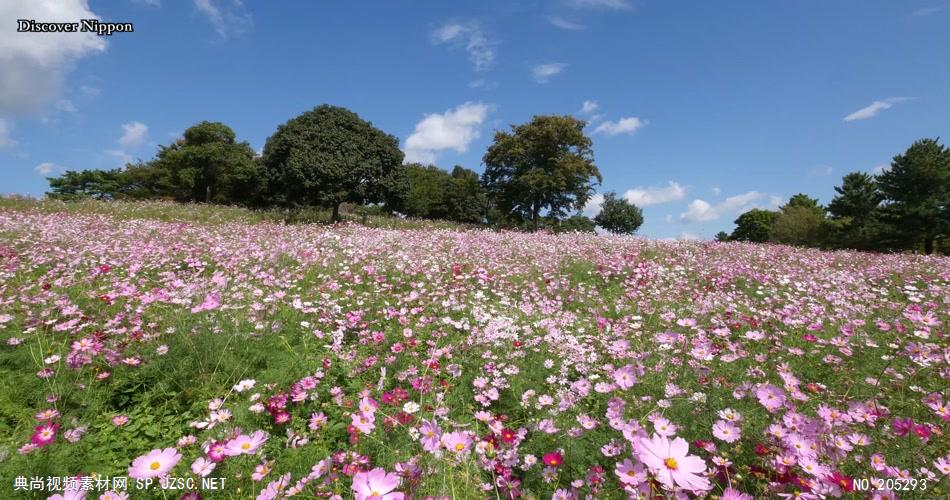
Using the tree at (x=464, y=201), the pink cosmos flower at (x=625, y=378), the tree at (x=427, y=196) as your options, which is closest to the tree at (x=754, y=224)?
the tree at (x=464, y=201)

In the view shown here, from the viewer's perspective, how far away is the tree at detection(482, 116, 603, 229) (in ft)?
87.1

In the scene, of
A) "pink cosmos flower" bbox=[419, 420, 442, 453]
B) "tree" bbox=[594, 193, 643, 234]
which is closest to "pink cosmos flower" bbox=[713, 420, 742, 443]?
"pink cosmos flower" bbox=[419, 420, 442, 453]

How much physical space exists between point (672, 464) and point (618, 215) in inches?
2628

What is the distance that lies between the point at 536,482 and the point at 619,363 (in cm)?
150

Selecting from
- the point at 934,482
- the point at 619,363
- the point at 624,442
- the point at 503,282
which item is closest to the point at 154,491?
the point at 624,442

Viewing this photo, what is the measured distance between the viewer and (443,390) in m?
3.15

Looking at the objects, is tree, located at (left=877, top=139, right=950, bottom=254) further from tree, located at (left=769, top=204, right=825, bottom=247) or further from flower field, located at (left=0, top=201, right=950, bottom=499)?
flower field, located at (left=0, top=201, right=950, bottom=499)

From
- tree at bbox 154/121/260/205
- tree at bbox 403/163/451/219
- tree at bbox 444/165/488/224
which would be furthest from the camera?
tree at bbox 444/165/488/224

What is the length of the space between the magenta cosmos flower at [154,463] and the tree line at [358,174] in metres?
16.5

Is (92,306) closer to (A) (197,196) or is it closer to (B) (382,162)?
(B) (382,162)

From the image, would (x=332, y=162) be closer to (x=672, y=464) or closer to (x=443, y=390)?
(x=443, y=390)

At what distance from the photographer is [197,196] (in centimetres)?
4144

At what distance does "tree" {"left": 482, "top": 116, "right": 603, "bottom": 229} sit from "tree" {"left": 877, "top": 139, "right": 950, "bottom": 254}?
65.7ft

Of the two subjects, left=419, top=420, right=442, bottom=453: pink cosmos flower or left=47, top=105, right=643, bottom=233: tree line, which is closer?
left=419, top=420, right=442, bottom=453: pink cosmos flower
